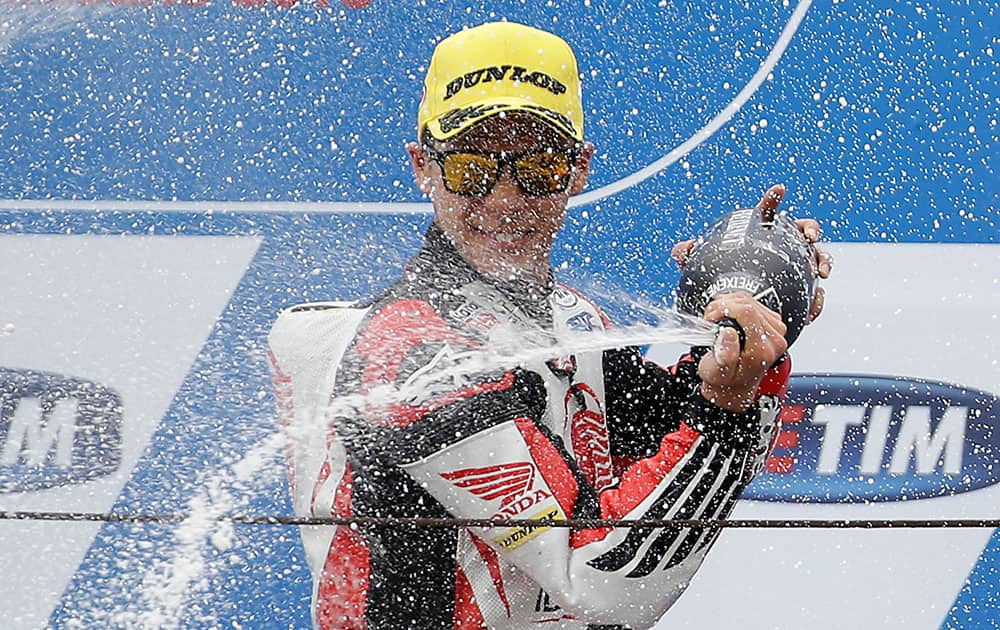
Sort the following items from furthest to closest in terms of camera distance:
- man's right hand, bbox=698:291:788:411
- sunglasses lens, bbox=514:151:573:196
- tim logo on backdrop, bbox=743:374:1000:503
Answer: tim logo on backdrop, bbox=743:374:1000:503 < sunglasses lens, bbox=514:151:573:196 < man's right hand, bbox=698:291:788:411

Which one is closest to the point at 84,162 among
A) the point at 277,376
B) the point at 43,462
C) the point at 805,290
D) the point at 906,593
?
the point at 43,462

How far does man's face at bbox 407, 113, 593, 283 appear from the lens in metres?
1.17

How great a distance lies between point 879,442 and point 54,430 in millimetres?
1068

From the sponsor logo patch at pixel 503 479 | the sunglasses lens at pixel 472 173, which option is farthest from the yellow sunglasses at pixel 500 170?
the sponsor logo patch at pixel 503 479

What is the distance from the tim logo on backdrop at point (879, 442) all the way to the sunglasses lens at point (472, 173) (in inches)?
30.2

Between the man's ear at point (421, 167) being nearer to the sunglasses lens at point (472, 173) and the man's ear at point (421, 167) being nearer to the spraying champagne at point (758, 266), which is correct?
the sunglasses lens at point (472, 173)

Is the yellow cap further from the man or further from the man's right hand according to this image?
the man's right hand

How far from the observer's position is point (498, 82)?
1184mm

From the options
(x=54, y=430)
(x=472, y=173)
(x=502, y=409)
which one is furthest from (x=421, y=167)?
(x=54, y=430)

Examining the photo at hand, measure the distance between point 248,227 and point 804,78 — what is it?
2.37ft

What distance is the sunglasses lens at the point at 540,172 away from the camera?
117 cm

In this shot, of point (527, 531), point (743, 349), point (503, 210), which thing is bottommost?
point (527, 531)

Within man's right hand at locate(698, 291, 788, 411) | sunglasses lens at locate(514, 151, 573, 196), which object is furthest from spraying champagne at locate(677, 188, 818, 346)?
sunglasses lens at locate(514, 151, 573, 196)

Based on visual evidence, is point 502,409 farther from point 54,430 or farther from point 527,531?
point 54,430
